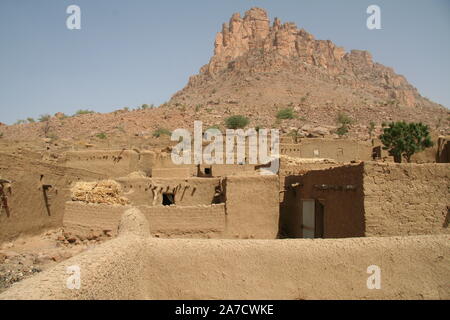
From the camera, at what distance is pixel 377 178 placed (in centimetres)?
713

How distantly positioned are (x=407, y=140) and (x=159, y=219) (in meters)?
17.0

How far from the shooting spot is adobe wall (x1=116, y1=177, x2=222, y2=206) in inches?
501

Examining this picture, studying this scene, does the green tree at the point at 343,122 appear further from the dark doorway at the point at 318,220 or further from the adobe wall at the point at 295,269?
the adobe wall at the point at 295,269

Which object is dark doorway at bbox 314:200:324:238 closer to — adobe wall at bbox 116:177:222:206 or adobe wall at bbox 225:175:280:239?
adobe wall at bbox 225:175:280:239

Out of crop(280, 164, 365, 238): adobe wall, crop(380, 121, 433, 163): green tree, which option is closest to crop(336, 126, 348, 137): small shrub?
crop(380, 121, 433, 163): green tree

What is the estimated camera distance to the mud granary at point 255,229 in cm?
449

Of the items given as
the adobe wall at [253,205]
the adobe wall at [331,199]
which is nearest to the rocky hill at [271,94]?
the adobe wall at [331,199]

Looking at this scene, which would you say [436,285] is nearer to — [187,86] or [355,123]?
[355,123]

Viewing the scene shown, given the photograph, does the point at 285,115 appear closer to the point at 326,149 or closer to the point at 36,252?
the point at 326,149

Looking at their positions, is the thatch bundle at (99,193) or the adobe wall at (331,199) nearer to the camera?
the adobe wall at (331,199)

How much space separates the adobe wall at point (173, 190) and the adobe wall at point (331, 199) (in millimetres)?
2803

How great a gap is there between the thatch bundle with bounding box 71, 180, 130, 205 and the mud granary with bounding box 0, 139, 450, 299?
0.05m

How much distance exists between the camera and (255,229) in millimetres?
10648
